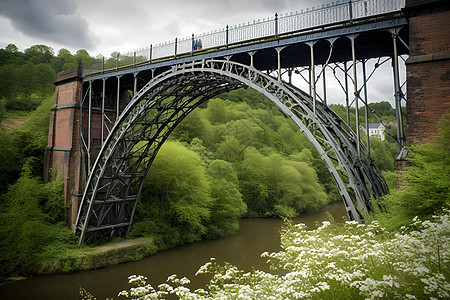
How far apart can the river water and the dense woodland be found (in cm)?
87

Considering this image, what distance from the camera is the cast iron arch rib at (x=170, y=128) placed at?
7.98 metres

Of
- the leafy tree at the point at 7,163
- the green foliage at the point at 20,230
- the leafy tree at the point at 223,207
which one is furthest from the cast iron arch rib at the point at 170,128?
the leafy tree at the point at 223,207

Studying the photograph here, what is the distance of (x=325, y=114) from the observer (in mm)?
8633

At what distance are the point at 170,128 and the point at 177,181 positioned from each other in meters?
3.60

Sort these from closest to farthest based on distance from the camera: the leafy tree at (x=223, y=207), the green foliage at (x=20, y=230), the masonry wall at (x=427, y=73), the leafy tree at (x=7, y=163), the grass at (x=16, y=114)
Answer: the masonry wall at (x=427, y=73)
the green foliage at (x=20, y=230)
the leafy tree at (x=7, y=163)
the leafy tree at (x=223, y=207)
the grass at (x=16, y=114)

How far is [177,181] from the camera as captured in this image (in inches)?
707

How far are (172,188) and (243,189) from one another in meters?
10.5

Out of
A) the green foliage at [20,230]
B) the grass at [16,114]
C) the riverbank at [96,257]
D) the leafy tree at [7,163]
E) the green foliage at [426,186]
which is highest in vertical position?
the grass at [16,114]

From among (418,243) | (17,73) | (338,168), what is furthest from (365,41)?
(17,73)

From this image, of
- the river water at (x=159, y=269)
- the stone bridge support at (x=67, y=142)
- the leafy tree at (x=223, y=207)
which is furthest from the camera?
the leafy tree at (x=223, y=207)

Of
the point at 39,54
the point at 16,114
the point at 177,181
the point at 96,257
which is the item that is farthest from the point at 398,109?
the point at 39,54

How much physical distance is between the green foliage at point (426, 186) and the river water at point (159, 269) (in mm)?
8794

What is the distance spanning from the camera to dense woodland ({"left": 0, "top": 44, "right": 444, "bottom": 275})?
520 inches

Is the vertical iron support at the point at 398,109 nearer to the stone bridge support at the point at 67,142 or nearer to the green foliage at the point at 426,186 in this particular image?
the green foliage at the point at 426,186
